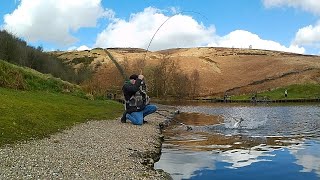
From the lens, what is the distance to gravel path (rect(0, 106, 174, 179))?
1191 centimetres

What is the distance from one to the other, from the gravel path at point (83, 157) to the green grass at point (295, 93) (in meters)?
80.6

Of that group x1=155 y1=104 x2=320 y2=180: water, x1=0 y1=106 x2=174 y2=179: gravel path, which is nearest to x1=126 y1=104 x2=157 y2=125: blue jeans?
x1=155 y1=104 x2=320 y2=180: water

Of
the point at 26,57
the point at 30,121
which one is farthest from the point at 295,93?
the point at 30,121

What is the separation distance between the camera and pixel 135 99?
84.3 feet

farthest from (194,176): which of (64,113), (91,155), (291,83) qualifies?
(291,83)

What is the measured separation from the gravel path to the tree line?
4937cm

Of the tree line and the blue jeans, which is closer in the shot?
the blue jeans

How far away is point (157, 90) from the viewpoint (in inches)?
4122

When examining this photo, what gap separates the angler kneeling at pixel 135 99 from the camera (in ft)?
80.6

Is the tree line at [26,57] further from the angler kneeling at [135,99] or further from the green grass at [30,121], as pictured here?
the angler kneeling at [135,99]

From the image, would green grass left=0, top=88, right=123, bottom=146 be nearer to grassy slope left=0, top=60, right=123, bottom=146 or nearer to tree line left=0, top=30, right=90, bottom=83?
grassy slope left=0, top=60, right=123, bottom=146

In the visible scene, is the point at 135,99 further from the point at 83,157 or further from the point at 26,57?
the point at 26,57

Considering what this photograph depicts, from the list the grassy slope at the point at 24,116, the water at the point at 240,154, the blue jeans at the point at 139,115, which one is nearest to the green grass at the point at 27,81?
the grassy slope at the point at 24,116

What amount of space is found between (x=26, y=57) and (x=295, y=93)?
63764mm
